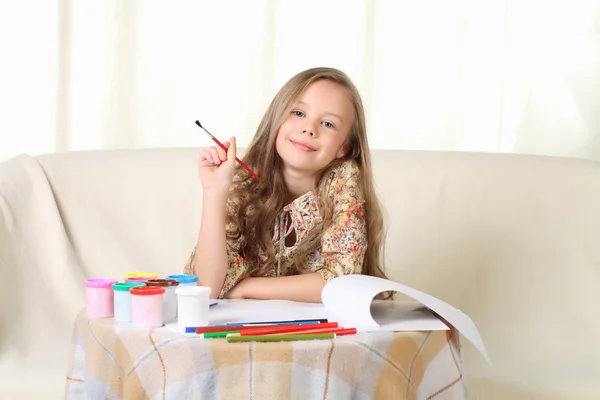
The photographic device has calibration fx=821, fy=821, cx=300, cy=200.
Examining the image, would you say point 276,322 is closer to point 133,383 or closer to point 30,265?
point 133,383

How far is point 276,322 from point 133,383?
0.65 feet

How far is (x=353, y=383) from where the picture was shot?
3.16 feet

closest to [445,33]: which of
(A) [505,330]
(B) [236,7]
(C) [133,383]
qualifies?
(B) [236,7]

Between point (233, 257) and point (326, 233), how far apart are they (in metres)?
0.18

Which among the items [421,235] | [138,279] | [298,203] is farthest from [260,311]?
[421,235]

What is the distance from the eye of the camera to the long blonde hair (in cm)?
158

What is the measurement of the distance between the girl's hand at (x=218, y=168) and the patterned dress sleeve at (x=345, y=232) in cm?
22

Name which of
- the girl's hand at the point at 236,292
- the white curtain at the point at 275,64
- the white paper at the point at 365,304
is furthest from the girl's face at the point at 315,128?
the white curtain at the point at 275,64

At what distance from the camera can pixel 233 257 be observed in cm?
153

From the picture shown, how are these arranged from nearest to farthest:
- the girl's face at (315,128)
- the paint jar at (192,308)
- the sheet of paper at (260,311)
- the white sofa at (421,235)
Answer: the paint jar at (192,308) → the sheet of paper at (260,311) → the girl's face at (315,128) → the white sofa at (421,235)

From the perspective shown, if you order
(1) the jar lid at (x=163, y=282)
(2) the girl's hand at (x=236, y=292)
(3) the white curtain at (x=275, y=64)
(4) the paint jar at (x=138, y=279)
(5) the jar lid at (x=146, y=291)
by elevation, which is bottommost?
(2) the girl's hand at (x=236, y=292)

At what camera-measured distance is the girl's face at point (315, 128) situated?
5.02 ft

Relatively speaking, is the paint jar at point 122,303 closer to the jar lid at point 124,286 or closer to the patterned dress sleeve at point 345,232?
the jar lid at point 124,286

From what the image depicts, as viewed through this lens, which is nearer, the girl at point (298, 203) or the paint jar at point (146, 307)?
the paint jar at point (146, 307)
